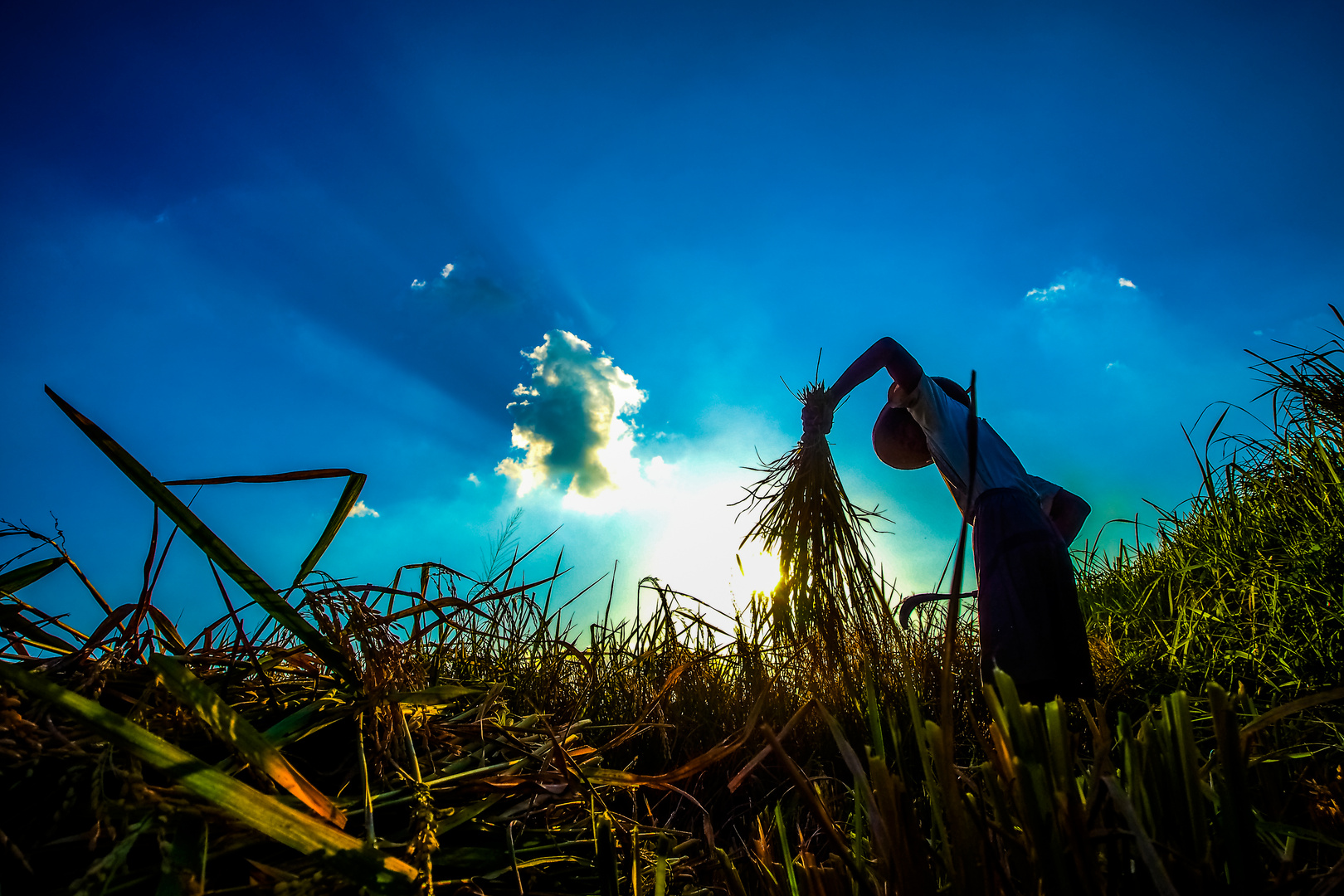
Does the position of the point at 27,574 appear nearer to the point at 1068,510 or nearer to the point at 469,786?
the point at 469,786

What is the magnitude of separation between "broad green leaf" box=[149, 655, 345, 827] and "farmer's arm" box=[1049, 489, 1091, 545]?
146 inches

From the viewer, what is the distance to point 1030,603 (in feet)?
8.73

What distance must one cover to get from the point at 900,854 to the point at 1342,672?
245cm

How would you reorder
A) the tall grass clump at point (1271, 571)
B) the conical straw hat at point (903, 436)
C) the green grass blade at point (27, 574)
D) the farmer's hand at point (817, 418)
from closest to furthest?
the green grass blade at point (27, 574) < the tall grass clump at point (1271, 571) < the farmer's hand at point (817, 418) < the conical straw hat at point (903, 436)

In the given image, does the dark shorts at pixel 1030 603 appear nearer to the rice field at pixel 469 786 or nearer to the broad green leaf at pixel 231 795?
the rice field at pixel 469 786

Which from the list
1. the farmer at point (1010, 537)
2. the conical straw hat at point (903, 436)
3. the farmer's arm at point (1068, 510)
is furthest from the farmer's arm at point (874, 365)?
the farmer's arm at point (1068, 510)

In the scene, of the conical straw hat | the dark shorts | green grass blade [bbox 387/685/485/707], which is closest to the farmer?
the dark shorts

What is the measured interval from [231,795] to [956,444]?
125 inches

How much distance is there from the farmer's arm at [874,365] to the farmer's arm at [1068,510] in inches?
48.0

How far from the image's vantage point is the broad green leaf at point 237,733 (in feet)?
1.61

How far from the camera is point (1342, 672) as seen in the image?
6.22 ft

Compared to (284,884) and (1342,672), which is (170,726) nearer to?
(284,884)

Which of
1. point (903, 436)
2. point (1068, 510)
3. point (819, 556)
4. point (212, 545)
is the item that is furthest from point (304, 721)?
point (1068, 510)

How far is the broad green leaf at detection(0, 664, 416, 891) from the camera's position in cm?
45
